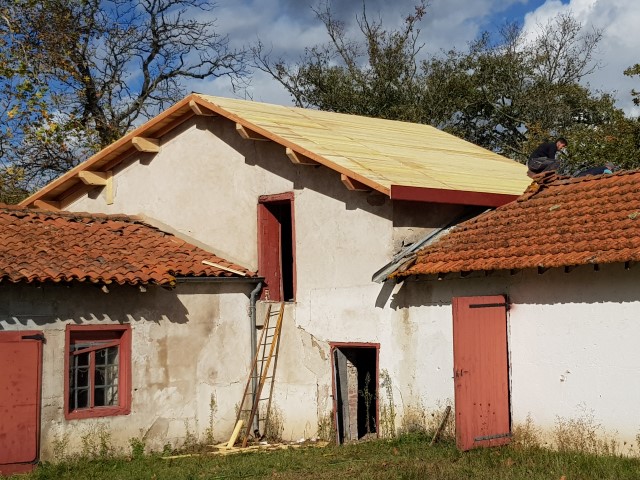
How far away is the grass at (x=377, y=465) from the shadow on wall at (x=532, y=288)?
2047 mm

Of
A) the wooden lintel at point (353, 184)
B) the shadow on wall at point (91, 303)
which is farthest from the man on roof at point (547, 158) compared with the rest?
the shadow on wall at point (91, 303)

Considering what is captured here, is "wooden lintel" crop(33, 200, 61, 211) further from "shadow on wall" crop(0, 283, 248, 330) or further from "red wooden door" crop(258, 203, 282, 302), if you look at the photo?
"shadow on wall" crop(0, 283, 248, 330)

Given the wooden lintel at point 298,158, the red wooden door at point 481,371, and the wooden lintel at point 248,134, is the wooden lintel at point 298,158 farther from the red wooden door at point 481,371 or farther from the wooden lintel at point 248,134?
the red wooden door at point 481,371

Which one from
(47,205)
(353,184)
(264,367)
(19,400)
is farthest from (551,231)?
(47,205)

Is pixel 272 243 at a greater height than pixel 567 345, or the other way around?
pixel 272 243

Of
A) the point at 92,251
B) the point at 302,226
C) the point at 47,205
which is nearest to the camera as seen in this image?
the point at 92,251

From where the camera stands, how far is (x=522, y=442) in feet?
42.2

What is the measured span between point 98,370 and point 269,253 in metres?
Result: 3.97

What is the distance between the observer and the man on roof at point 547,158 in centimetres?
1680

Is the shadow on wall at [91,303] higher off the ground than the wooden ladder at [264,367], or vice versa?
the shadow on wall at [91,303]

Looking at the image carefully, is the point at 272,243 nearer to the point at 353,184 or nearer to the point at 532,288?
the point at 353,184

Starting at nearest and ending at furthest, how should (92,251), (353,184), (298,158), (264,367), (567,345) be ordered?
1. (567,345)
2. (353,184)
3. (92,251)
4. (298,158)
5. (264,367)

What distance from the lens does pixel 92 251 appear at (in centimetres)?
1523

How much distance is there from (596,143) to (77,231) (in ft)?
47.6
